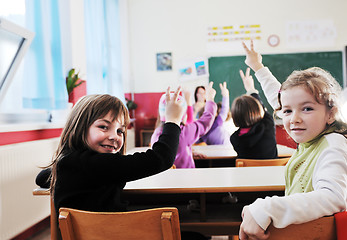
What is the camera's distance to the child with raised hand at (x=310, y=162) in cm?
76

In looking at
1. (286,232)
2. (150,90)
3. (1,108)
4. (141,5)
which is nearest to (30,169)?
(1,108)

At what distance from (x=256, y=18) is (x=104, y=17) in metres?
2.77

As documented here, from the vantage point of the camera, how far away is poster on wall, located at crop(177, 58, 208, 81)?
5781 mm

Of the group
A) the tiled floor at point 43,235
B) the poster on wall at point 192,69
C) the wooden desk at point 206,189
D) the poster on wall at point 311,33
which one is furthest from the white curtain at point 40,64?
the poster on wall at point 311,33

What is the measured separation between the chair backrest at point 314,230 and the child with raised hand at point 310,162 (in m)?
0.02

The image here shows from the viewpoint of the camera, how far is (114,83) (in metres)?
4.99

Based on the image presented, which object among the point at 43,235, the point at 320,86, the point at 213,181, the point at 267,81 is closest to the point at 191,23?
the point at 43,235

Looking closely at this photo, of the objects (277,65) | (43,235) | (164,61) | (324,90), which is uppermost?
(164,61)

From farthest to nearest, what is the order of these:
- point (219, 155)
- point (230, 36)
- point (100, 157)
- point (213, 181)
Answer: point (230, 36) → point (219, 155) → point (213, 181) → point (100, 157)

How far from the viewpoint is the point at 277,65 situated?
18.4 ft

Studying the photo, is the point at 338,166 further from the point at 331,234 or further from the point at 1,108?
the point at 1,108

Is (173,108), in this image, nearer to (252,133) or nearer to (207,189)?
(207,189)

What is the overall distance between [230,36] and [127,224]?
17.3 ft

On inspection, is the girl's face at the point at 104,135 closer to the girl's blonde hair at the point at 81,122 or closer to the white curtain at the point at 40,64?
the girl's blonde hair at the point at 81,122
